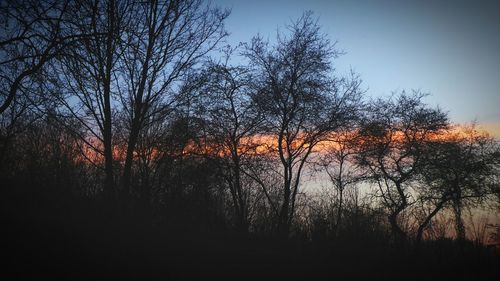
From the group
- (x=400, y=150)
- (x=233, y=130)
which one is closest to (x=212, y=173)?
(x=233, y=130)

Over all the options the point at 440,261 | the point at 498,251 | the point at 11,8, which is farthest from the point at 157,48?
the point at 498,251

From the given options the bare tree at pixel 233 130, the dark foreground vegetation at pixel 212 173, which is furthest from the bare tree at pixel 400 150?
the bare tree at pixel 233 130

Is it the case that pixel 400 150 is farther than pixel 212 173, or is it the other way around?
pixel 400 150

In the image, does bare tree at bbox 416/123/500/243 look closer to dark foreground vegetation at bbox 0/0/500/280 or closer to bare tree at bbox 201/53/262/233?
dark foreground vegetation at bbox 0/0/500/280

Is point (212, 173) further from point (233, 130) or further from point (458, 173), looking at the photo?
point (458, 173)

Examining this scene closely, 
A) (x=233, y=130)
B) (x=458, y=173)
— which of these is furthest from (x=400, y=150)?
(x=233, y=130)

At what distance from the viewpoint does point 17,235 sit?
6.18m

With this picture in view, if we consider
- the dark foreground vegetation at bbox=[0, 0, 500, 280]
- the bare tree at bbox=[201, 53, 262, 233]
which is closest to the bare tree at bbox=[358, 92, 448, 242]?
the dark foreground vegetation at bbox=[0, 0, 500, 280]

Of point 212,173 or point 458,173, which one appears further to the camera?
point 458,173

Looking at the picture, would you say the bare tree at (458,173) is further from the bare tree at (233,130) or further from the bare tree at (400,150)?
the bare tree at (233,130)

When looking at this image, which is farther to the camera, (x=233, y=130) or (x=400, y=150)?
(x=400, y=150)

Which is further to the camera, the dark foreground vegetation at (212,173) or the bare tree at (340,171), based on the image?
the bare tree at (340,171)

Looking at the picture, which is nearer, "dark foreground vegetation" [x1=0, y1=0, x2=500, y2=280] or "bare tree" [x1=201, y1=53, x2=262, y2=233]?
"dark foreground vegetation" [x1=0, y1=0, x2=500, y2=280]

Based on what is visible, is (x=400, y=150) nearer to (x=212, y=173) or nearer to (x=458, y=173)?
(x=458, y=173)
